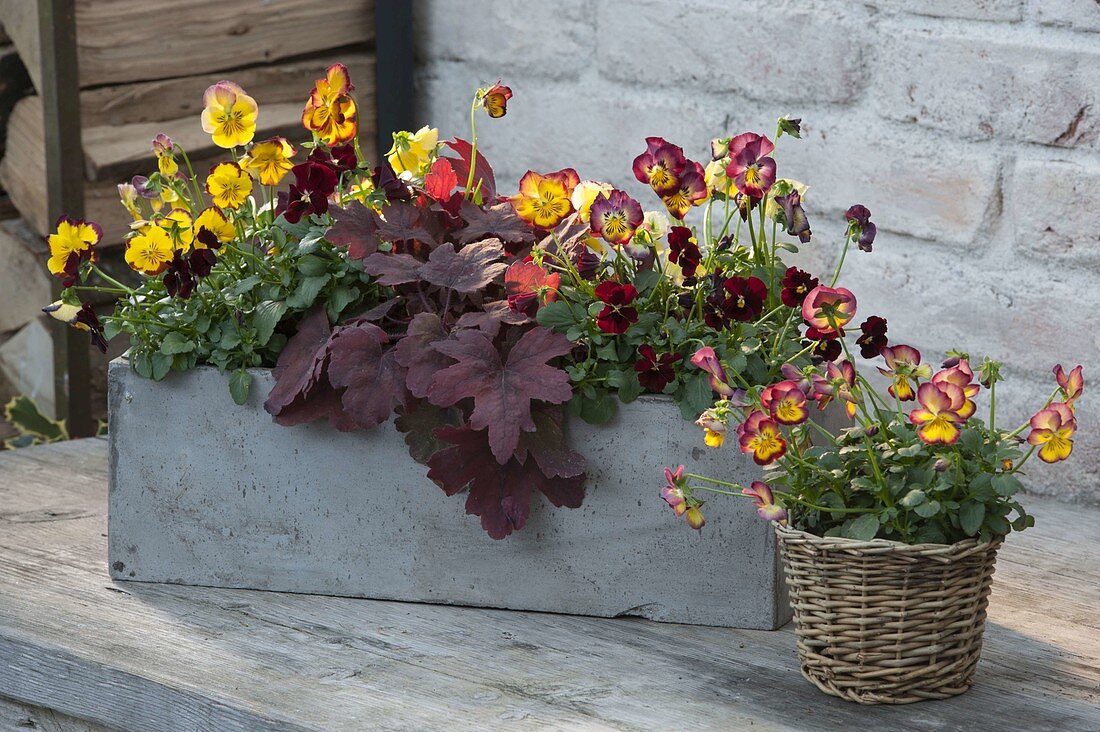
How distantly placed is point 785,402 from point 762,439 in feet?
0.10

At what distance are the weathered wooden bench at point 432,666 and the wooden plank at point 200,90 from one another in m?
0.86

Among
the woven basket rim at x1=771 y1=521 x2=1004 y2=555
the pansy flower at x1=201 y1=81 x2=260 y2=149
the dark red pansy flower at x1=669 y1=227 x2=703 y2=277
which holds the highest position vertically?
the pansy flower at x1=201 y1=81 x2=260 y2=149

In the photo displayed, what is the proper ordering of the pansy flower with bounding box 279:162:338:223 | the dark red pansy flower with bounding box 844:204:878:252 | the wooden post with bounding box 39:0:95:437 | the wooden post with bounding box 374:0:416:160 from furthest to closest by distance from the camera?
1. the wooden post with bounding box 374:0:416:160
2. the wooden post with bounding box 39:0:95:437
3. the pansy flower with bounding box 279:162:338:223
4. the dark red pansy flower with bounding box 844:204:878:252

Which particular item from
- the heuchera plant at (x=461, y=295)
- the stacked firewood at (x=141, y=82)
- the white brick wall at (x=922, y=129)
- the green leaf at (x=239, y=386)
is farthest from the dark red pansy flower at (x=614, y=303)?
the stacked firewood at (x=141, y=82)

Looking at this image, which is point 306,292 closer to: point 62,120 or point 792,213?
point 792,213

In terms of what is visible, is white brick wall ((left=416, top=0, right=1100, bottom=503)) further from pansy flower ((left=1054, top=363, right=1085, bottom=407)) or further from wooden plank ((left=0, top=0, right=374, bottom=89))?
pansy flower ((left=1054, top=363, right=1085, bottom=407))

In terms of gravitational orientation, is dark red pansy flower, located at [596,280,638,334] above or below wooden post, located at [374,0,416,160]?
below

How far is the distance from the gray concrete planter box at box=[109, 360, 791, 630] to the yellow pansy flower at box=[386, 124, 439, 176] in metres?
0.22

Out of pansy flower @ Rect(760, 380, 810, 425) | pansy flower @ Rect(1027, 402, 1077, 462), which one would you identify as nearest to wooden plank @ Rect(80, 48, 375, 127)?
pansy flower @ Rect(760, 380, 810, 425)

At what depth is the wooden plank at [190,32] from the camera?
203cm

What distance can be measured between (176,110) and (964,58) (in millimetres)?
1148

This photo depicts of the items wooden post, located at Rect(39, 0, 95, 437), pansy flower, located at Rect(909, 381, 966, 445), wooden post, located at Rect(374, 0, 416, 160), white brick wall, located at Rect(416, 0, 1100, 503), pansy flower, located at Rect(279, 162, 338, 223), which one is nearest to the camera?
pansy flower, located at Rect(909, 381, 966, 445)

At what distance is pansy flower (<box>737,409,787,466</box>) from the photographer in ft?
3.37

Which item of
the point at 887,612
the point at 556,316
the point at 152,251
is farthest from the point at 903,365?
the point at 152,251
